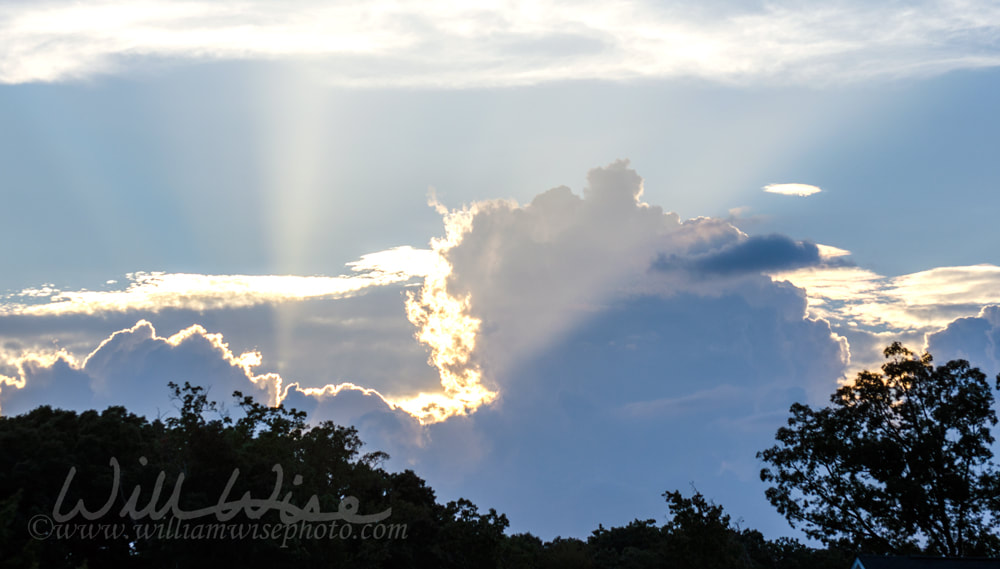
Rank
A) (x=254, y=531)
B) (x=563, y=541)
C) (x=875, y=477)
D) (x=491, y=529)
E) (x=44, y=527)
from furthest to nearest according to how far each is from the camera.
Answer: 1. (x=563, y=541)
2. (x=491, y=529)
3. (x=875, y=477)
4. (x=254, y=531)
5. (x=44, y=527)

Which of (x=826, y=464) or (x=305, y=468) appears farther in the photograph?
(x=826, y=464)

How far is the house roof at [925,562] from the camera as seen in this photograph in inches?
1556

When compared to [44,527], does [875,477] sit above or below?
above

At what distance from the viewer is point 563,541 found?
10675 centimetres

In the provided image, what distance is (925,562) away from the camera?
133ft

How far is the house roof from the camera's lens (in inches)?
1556

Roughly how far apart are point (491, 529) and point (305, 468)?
19616 mm

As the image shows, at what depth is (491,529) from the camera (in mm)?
69062

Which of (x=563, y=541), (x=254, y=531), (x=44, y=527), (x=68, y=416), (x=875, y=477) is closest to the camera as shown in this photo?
(x=44, y=527)

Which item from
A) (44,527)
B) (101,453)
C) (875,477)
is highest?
(875,477)

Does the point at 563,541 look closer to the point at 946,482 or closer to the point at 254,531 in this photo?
the point at 946,482

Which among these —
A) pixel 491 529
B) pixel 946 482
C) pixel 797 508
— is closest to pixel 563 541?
pixel 491 529

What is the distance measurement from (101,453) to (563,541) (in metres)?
72.4

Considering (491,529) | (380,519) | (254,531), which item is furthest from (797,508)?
(254,531)
